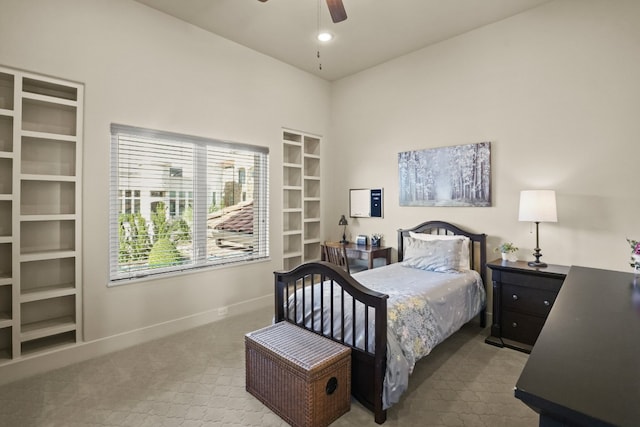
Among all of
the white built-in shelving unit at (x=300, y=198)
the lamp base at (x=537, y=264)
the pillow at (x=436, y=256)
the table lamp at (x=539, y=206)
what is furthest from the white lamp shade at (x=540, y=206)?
the white built-in shelving unit at (x=300, y=198)

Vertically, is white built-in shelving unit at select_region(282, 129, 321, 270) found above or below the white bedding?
above

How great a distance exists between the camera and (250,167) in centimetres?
416

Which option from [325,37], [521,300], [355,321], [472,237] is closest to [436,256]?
[472,237]

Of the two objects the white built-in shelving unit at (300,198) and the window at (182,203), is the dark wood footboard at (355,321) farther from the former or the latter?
the white built-in shelving unit at (300,198)

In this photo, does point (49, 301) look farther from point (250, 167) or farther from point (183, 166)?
point (250, 167)

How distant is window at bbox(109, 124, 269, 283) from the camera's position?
3.12 m

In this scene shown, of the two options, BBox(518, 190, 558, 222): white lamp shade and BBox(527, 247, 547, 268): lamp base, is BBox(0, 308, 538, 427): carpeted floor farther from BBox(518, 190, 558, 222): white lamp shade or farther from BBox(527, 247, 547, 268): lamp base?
BBox(518, 190, 558, 222): white lamp shade

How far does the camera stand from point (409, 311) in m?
2.30

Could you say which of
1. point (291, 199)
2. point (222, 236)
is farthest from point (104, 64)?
point (291, 199)

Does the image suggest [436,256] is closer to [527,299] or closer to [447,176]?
[527,299]

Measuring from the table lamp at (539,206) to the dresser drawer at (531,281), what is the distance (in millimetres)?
215

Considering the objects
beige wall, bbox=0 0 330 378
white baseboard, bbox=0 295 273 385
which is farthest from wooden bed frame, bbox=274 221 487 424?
beige wall, bbox=0 0 330 378

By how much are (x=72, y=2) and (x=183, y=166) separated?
163cm

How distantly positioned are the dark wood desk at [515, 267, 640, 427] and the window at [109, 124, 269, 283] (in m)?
3.34
